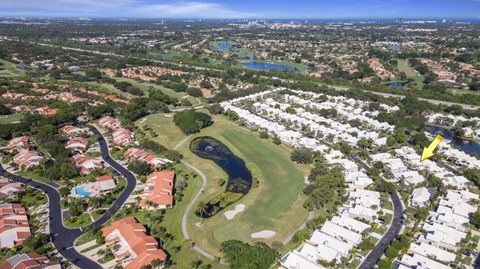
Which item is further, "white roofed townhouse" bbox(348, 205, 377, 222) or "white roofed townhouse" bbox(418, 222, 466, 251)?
"white roofed townhouse" bbox(348, 205, 377, 222)

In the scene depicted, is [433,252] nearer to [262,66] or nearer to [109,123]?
[109,123]

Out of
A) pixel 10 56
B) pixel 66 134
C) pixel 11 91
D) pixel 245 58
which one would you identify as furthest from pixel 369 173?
pixel 10 56

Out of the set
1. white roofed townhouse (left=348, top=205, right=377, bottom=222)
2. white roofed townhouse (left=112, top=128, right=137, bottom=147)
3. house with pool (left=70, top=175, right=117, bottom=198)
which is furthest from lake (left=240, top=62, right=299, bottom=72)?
white roofed townhouse (left=348, top=205, right=377, bottom=222)

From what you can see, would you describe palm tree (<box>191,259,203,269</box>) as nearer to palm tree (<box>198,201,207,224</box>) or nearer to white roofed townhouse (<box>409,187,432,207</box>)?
palm tree (<box>198,201,207,224</box>)

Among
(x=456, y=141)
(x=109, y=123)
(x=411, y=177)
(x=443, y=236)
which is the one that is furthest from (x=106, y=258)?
(x=456, y=141)

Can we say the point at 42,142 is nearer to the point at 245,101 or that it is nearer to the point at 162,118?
the point at 162,118
